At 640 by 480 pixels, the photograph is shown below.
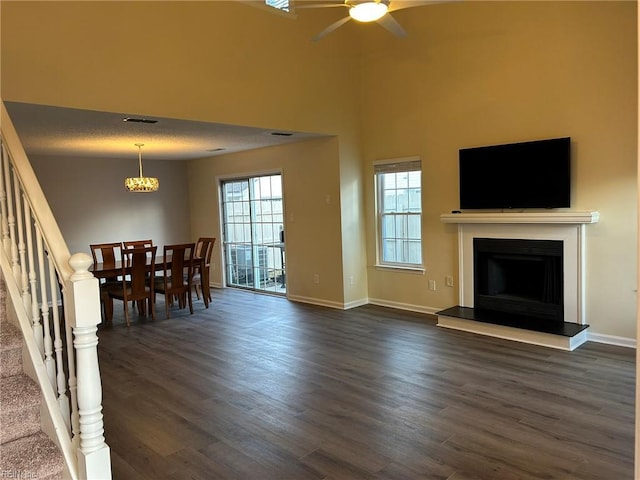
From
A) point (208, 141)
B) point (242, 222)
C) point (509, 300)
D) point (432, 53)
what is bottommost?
point (509, 300)

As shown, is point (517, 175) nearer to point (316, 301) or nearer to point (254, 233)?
point (316, 301)

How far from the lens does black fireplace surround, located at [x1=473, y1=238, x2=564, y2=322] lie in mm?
4918

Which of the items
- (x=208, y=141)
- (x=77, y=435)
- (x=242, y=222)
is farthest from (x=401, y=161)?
(x=77, y=435)

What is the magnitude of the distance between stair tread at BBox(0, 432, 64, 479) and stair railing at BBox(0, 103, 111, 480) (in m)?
0.04

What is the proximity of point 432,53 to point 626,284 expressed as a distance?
3.33 meters

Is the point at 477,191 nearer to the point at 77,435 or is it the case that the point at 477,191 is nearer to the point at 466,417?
the point at 466,417

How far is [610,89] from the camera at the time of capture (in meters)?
4.45

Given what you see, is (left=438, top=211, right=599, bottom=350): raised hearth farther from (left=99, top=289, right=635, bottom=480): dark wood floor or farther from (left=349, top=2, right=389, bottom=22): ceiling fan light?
(left=349, top=2, right=389, bottom=22): ceiling fan light

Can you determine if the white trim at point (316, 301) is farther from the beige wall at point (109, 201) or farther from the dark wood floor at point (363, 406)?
the beige wall at point (109, 201)

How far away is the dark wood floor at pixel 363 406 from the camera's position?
2641 millimetres

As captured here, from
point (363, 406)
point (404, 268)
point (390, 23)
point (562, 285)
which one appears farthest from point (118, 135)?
point (562, 285)

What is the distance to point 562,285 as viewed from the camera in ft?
16.0

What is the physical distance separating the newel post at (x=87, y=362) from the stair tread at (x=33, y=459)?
126mm

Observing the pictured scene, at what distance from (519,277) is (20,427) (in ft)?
15.8
